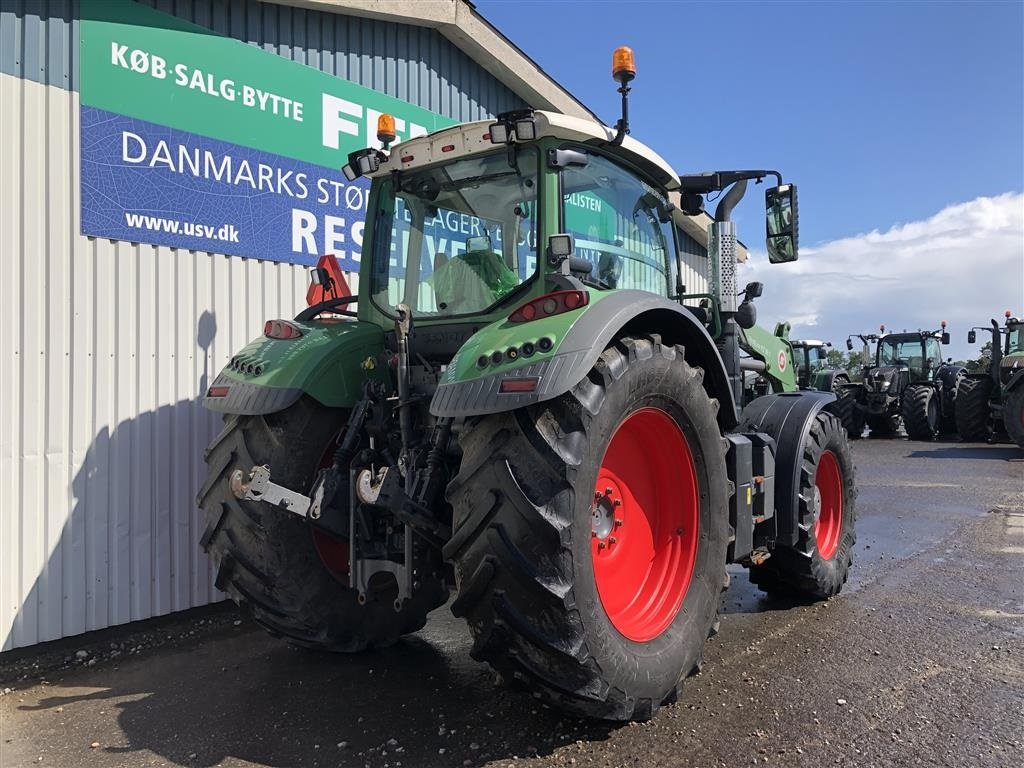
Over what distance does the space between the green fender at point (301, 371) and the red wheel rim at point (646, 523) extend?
1.34m

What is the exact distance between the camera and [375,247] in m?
4.09

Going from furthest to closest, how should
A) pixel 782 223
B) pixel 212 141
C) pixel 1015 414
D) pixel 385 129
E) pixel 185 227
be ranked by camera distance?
pixel 1015 414 → pixel 212 141 → pixel 185 227 → pixel 782 223 → pixel 385 129

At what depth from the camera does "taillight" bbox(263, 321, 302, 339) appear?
12.6 ft

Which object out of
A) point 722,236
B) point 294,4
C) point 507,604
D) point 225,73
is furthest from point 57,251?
point 722,236

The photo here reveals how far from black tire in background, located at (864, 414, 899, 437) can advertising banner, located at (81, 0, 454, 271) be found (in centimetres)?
1521

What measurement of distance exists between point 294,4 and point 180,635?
170 inches

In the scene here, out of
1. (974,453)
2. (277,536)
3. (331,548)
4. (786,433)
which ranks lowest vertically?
(974,453)

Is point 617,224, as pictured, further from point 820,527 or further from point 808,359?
point 808,359

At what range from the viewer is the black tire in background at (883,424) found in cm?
1769

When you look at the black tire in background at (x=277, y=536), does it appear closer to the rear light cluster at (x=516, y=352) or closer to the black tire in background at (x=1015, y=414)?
the rear light cluster at (x=516, y=352)

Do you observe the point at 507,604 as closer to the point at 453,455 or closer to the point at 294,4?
the point at 453,455

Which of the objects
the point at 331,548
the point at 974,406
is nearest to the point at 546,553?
the point at 331,548

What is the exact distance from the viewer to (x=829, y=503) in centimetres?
517

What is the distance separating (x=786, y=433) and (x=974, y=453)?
1178 centimetres
